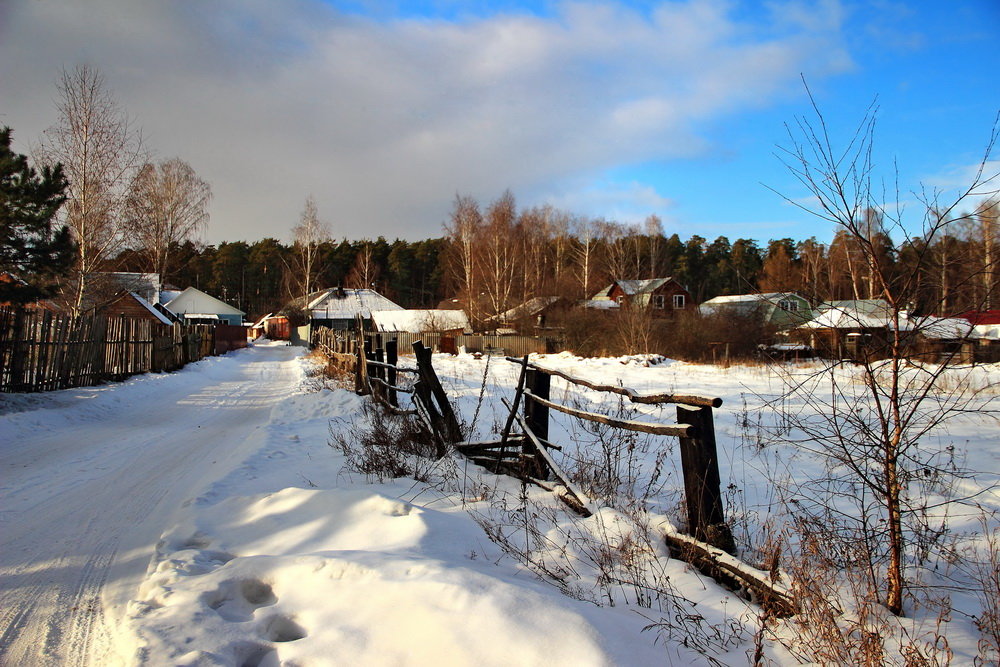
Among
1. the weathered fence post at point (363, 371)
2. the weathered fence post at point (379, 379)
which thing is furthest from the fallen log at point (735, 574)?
the weathered fence post at point (363, 371)

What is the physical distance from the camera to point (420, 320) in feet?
164

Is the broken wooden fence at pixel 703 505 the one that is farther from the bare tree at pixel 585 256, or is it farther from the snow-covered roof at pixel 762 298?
the bare tree at pixel 585 256

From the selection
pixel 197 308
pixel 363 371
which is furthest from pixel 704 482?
pixel 197 308

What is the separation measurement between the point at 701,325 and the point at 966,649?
2850 centimetres

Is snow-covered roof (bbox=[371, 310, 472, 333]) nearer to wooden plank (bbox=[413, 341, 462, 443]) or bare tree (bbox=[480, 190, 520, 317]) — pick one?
bare tree (bbox=[480, 190, 520, 317])

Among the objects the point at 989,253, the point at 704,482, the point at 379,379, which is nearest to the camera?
the point at 989,253

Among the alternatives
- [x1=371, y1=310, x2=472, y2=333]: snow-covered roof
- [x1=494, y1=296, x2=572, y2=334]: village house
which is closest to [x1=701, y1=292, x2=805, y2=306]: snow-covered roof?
[x1=494, y1=296, x2=572, y2=334]: village house

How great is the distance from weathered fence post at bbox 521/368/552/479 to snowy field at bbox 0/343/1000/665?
0.38 meters

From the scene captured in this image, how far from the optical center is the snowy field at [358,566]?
2.65 metres

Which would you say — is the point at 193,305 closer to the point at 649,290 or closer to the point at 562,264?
the point at 562,264

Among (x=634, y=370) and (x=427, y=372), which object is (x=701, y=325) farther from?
(x=427, y=372)

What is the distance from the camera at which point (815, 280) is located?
3.81 metres

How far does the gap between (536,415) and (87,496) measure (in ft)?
14.0

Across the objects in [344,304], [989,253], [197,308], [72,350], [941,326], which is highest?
[344,304]
